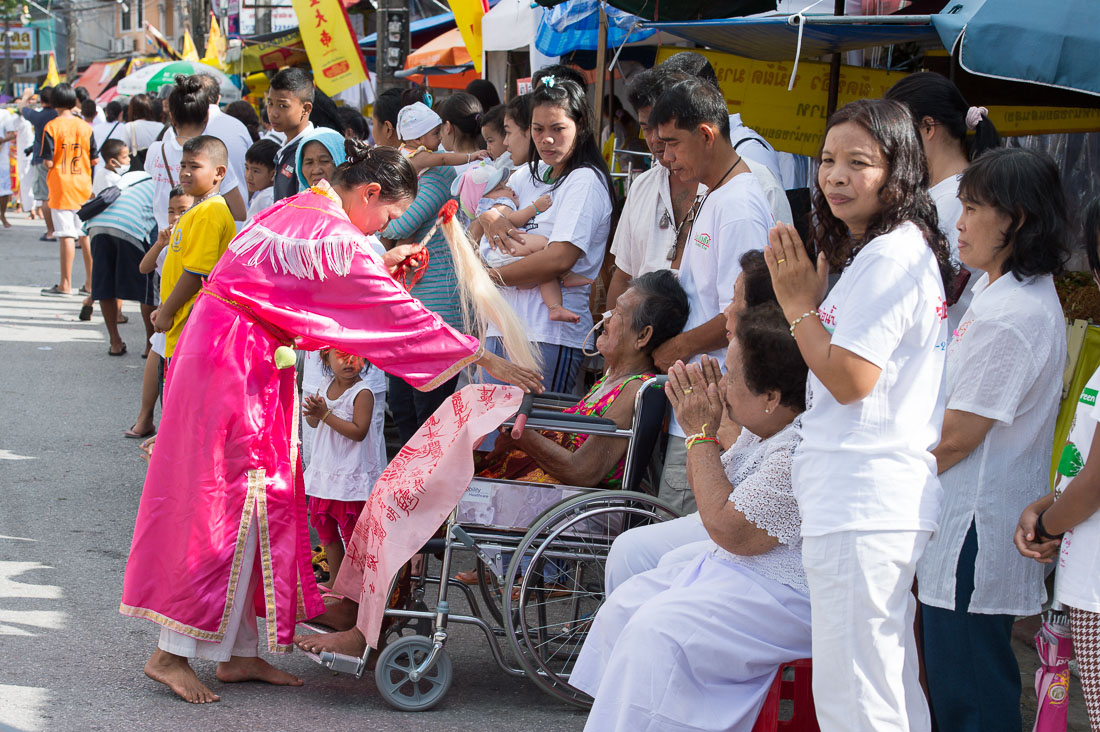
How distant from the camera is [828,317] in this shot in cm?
238

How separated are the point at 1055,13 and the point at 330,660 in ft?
9.50

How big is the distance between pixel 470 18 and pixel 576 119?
13.5 feet

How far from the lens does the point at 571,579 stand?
11.8ft

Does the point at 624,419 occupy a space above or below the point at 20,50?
below

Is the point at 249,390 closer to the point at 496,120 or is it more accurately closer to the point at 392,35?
the point at 496,120

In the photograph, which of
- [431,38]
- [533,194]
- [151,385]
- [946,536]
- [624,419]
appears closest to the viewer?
[946,536]

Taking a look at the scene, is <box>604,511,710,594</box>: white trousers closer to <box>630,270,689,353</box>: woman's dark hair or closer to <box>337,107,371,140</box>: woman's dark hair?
<box>630,270,689,353</box>: woman's dark hair

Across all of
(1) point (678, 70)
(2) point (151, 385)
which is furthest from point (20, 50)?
(1) point (678, 70)

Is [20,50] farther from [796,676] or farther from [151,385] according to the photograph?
[796,676]

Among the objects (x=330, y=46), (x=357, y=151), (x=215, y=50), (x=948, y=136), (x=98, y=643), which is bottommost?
(x=98, y=643)

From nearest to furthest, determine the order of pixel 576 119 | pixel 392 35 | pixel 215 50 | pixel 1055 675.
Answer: pixel 1055 675 → pixel 576 119 → pixel 392 35 → pixel 215 50

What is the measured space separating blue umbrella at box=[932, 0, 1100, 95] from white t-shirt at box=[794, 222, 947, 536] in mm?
1166

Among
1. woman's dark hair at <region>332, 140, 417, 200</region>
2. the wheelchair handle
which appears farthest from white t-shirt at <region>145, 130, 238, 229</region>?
the wheelchair handle

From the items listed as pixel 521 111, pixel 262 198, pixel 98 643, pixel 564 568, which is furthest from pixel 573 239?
pixel 262 198
